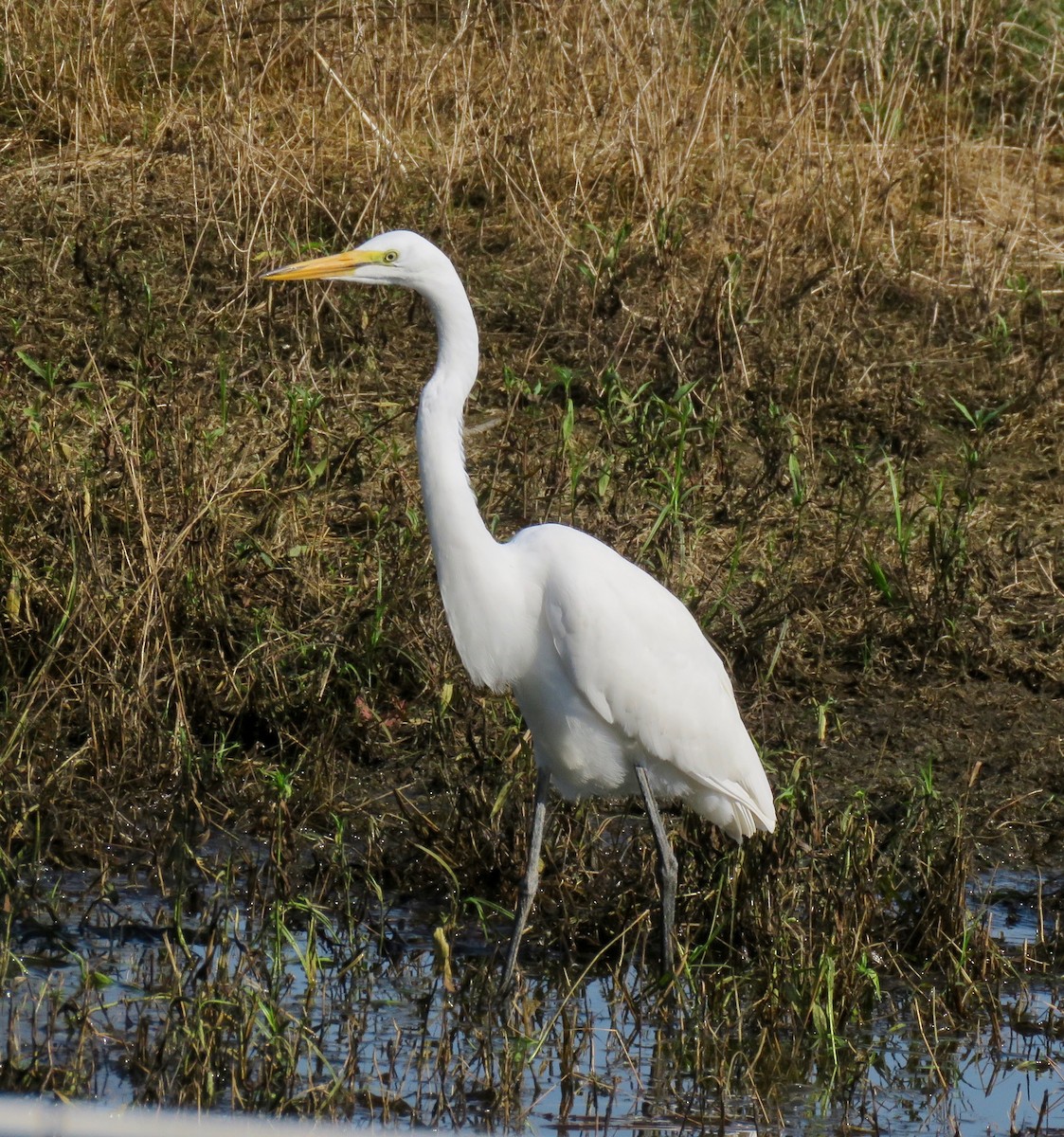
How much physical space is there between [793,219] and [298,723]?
9.86 ft

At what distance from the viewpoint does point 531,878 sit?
3.38m

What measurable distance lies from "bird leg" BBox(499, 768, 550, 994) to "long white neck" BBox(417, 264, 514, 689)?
0.76 ft

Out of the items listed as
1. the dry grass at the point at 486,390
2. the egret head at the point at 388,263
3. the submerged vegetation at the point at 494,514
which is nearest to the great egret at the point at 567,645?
the egret head at the point at 388,263

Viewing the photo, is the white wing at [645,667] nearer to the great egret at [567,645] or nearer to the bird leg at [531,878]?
the great egret at [567,645]

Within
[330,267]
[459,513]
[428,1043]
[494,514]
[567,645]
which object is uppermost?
[330,267]

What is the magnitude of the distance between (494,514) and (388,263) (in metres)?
1.65

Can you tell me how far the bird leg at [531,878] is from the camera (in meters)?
3.29

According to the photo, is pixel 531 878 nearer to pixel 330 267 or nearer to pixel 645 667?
pixel 645 667

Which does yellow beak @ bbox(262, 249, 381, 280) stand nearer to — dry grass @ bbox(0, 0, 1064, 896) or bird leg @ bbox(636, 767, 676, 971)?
dry grass @ bbox(0, 0, 1064, 896)

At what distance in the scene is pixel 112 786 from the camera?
12.4 ft

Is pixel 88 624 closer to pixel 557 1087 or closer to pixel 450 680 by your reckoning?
pixel 450 680

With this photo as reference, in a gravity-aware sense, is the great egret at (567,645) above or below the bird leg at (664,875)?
above

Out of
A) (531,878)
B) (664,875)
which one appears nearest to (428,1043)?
(531,878)

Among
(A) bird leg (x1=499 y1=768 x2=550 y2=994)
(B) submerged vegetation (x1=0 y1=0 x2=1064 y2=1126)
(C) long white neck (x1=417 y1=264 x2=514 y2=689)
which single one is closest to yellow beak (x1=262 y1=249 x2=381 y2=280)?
(C) long white neck (x1=417 y1=264 x2=514 y2=689)
